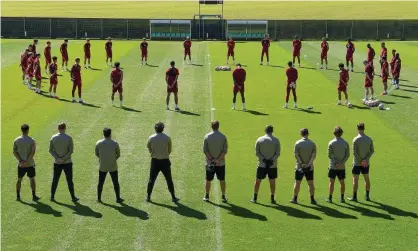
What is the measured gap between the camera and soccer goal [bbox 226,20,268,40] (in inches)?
2781

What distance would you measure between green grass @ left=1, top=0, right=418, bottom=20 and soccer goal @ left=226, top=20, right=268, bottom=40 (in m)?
37.9

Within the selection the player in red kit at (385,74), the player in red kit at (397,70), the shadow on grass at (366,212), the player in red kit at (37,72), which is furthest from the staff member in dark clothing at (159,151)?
the player in red kit at (397,70)

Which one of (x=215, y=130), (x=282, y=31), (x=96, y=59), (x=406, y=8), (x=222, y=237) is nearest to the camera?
(x=222, y=237)

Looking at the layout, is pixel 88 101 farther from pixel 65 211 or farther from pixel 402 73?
pixel 402 73

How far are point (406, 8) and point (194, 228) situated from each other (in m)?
Answer: 119

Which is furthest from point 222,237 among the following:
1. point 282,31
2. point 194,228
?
point 282,31

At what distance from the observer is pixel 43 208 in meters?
15.1

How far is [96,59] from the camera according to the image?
46.9m

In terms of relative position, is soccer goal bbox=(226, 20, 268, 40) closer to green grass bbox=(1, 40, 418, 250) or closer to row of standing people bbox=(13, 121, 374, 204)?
green grass bbox=(1, 40, 418, 250)

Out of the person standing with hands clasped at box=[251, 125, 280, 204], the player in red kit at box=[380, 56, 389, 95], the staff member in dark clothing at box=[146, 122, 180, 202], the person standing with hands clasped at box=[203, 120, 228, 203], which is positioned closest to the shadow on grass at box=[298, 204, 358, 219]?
the person standing with hands clasped at box=[251, 125, 280, 204]

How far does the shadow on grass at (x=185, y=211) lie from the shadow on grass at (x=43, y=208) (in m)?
2.30

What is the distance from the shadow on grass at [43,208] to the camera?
14711 mm

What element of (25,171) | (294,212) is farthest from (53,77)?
(294,212)

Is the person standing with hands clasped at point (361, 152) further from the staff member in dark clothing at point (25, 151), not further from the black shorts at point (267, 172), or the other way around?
the staff member in dark clothing at point (25, 151)
